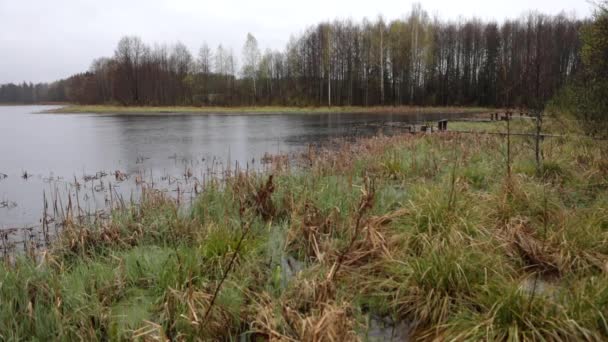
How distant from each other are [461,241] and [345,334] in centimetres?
181

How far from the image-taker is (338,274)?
377 centimetres

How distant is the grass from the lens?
2807mm

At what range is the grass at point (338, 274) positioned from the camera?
2807 millimetres

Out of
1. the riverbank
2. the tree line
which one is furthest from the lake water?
the tree line

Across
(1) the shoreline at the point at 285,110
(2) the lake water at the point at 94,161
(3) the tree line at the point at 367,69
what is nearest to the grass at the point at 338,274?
(2) the lake water at the point at 94,161

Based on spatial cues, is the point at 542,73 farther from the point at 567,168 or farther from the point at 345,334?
the point at 345,334

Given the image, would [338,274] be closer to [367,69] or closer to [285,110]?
[285,110]

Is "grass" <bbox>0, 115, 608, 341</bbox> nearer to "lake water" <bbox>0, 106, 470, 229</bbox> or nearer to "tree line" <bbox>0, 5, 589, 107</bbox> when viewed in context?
"lake water" <bbox>0, 106, 470, 229</bbox>

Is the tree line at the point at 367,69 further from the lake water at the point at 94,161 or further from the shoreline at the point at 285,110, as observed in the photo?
the lake water at the point at 94,161

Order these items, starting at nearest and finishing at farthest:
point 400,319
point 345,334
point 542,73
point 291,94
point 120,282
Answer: point 345,334 → point 400,319 → point 120,282 → point 542,73 → point 291,94

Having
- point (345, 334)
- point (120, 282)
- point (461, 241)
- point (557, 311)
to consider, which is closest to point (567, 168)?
point (461, 241)

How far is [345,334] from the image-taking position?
2672 millimetres

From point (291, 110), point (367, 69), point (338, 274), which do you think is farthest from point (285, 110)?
point (338, 274)

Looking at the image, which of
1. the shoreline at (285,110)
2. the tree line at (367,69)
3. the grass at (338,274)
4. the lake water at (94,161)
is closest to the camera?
the grass at (338,274)
